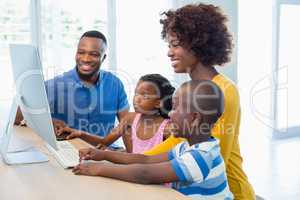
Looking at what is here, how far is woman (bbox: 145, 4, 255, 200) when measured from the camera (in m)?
1.59

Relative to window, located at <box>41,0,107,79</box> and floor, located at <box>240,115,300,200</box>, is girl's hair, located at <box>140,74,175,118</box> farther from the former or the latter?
window, located at <box>41,0,107,79</box>

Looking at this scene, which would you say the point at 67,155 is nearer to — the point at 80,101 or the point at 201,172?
the point at 201,172

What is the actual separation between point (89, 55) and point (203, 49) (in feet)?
2.73

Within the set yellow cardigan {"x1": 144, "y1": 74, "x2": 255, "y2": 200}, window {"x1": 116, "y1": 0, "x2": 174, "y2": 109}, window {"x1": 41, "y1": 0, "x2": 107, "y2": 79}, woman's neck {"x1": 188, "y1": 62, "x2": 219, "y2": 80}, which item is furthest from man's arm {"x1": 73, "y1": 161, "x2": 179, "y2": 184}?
window {"x1": 116, "y1": 0, "x2": 174, "y2": 109}

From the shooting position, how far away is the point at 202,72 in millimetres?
1649

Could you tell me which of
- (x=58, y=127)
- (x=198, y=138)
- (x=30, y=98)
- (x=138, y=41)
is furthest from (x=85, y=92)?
(x=138, y=41)

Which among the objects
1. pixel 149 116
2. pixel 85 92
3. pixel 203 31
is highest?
pixel 203 31

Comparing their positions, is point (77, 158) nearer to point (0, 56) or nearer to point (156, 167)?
point (156, 167)

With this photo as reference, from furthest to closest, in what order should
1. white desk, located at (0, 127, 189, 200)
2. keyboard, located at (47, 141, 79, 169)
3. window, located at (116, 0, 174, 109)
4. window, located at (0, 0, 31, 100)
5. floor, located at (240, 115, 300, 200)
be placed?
1. window, located at (116, 0, 174, 109)
2. window, located at (0, 0, 31, 100)
3. floor, located at (240, 115, 300, 200)
4. keyboard, located at (47, 141, 79, 169)
5. white desk, located at (0, 127, 189, 200)

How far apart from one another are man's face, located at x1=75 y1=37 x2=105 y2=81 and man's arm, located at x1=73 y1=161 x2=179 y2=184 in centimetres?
103

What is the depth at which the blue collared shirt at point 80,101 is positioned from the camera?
229 centimetres

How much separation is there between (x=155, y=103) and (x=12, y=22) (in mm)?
2516

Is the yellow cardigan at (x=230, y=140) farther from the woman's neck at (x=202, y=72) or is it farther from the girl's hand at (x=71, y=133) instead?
the girl's hand at (x=71, y=133)

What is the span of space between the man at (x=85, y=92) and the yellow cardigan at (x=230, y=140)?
0.80 meters
